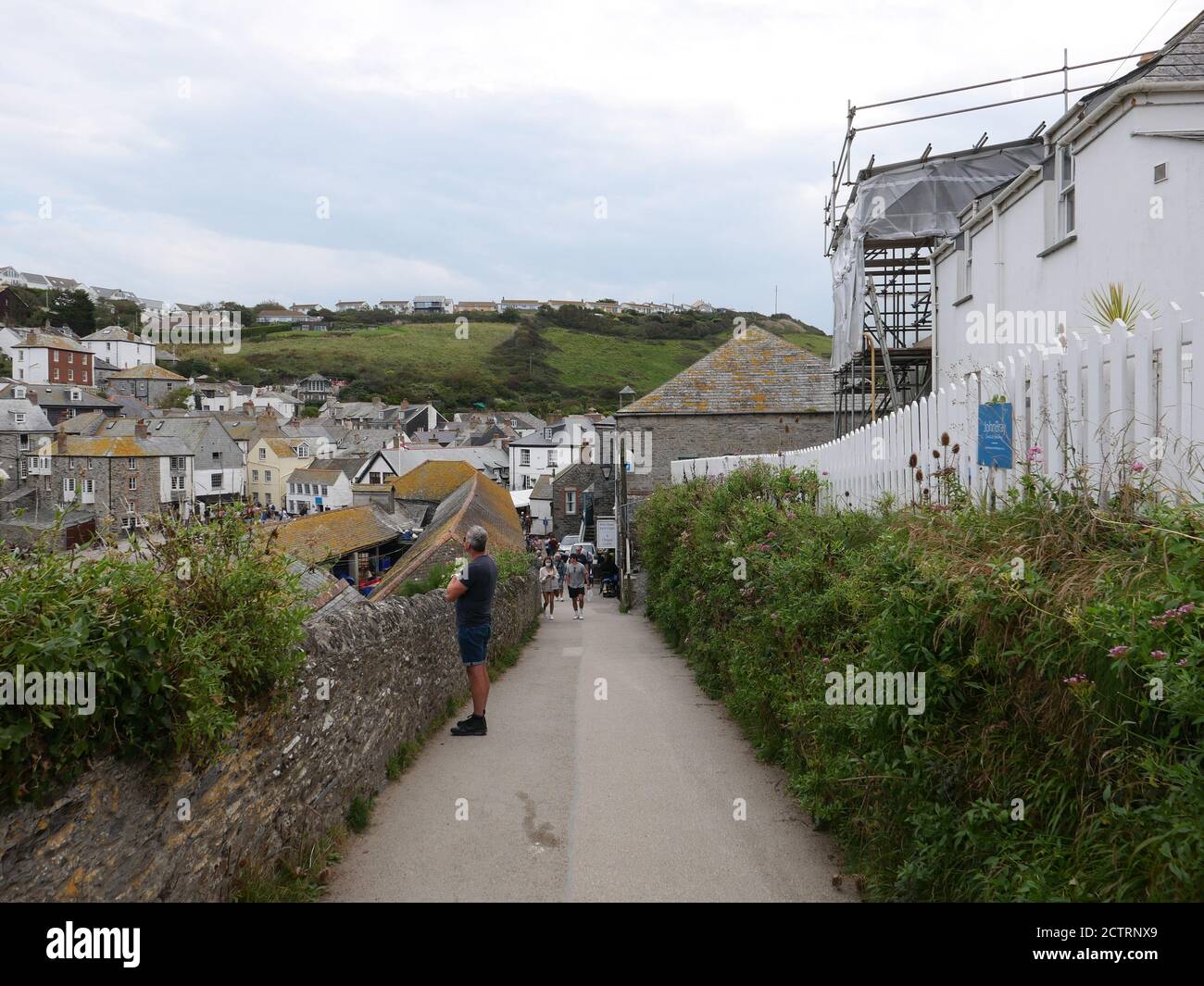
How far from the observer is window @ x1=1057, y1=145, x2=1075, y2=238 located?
1145cm

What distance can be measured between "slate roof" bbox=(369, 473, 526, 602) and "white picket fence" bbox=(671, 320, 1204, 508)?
30.4 feet

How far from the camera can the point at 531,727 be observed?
29.0 feet

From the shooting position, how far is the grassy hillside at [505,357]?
12988cm

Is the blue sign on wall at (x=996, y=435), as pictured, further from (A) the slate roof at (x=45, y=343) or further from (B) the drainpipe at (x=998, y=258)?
(A) the slate roof at (x=45, y=343)

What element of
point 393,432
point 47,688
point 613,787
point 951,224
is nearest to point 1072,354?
point 613,787

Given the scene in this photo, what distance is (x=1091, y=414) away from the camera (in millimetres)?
4691

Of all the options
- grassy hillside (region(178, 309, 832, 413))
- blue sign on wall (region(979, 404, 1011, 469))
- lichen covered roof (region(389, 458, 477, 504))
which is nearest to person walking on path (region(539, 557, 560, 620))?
blue sign on wall (region(979, 404, 1011, 469))

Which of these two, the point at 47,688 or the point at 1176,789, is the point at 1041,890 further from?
the point at 47,688

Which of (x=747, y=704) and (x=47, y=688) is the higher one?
(x=47, y=688)

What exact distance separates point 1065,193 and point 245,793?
1187 cm

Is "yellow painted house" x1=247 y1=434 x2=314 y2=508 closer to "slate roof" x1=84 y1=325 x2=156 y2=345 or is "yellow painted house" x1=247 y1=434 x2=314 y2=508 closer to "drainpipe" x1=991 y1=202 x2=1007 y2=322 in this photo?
"drainpipe" x1=991 y1=202 x2=1007 y2=322

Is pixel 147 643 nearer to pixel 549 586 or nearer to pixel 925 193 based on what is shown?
pixel 925 193

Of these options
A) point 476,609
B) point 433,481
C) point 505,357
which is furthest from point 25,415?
point 505,357
